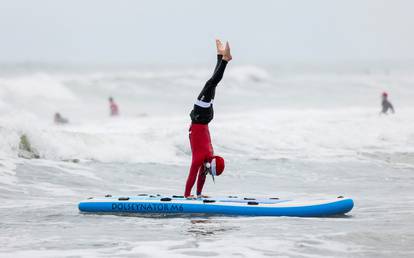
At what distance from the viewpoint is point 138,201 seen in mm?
11258

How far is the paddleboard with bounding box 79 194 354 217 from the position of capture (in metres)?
10.9

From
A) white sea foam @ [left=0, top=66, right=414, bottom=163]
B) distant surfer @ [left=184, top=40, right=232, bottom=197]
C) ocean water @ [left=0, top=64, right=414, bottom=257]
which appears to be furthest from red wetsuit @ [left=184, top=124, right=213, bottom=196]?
white sea foam @ [left=0, top=66, right=414, bottom=163]

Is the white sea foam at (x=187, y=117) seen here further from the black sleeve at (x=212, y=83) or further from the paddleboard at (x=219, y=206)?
the black sleeve at (x=212, y=83)

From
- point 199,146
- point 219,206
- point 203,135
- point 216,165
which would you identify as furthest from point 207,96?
point 219,206

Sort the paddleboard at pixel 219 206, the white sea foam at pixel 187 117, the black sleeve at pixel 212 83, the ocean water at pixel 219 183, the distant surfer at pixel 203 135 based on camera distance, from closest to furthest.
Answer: the ocean water at pixel 219 183 → the paddleboard at pixel 219 206 → the black sleeve at pixel 212 83 → the distant surfer at pixel 203 135 → the white sea foam at pixel 187 117

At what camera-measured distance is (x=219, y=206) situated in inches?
436

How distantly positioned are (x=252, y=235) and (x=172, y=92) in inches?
1555

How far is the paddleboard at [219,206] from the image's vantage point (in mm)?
10859

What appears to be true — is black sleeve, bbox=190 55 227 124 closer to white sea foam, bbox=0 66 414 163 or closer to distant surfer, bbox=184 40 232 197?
distant surfer, bbox=184 40 232 197

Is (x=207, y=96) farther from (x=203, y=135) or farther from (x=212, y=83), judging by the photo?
(x=203, y=135)

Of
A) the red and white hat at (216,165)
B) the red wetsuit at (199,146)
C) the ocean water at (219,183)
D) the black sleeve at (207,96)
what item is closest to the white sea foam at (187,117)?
the ocean water at (219,183)

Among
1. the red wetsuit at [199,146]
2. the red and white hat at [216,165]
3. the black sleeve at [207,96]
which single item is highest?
the black sleeve at [207,96]

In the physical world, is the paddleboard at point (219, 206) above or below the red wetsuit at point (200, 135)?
below

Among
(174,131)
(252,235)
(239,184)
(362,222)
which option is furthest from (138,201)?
(174,131)
